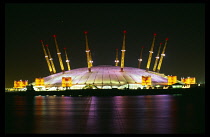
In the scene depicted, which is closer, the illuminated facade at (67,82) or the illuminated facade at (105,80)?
the illuminated facade at (105,80)

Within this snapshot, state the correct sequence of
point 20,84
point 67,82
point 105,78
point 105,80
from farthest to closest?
point 20,84 < point 105,78 < point 105,80 < point 67,82

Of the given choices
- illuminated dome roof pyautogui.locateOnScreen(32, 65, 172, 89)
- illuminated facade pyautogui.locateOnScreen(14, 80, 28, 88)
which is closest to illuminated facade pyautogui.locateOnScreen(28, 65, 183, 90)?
illuminated dome roof pyautogui.locateOnScreen(32, 65, 172, 89)

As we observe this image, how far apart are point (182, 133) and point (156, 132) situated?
1.20m

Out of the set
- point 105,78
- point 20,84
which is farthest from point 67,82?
point 20,84

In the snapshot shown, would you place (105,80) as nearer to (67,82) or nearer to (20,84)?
(67,82)

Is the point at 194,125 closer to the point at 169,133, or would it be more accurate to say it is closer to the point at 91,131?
the point at 169,133

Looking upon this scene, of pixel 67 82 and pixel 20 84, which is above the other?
pixel 67 82

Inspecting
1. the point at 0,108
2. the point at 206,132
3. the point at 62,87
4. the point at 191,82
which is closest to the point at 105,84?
the point at 62,87

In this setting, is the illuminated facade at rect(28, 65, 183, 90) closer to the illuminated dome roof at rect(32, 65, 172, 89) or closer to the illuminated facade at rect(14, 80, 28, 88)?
the illuminated dome roof at rect(32, 65, 172, 89)

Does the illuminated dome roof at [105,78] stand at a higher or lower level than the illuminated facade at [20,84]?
higher

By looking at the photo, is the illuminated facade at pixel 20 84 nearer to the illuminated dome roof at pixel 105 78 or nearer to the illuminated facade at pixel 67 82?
the illuminated dome roof at pixel 105 78

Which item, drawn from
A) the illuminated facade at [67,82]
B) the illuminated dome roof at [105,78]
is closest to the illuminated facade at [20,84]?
the illuminated dome roof at [105,78]

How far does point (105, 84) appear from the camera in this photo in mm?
97375

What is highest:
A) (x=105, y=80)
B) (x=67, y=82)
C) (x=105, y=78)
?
(x=105, y=78)
